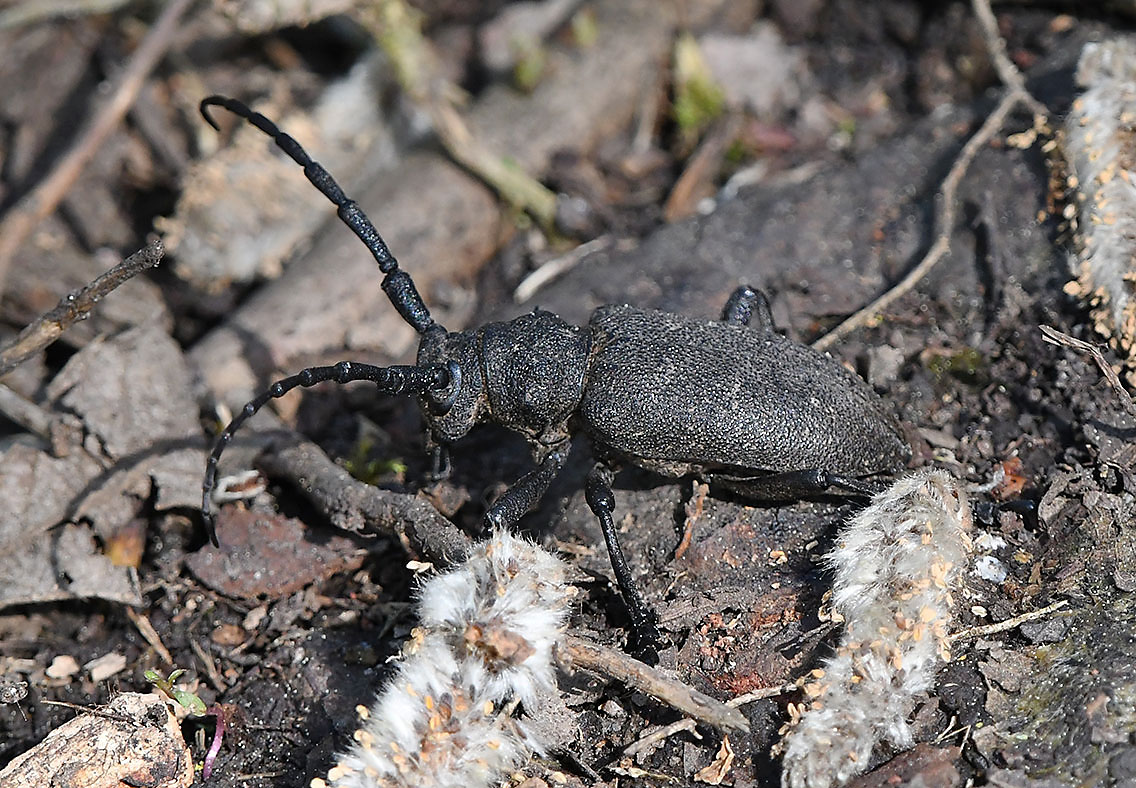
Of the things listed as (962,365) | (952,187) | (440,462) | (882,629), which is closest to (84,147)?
(440,462)

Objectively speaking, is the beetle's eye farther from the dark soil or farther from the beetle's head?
the dark soil

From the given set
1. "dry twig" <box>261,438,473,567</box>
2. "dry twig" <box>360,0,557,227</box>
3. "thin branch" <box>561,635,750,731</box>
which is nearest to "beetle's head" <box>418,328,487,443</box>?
"dry twig" <box>261,438,473,567</box>

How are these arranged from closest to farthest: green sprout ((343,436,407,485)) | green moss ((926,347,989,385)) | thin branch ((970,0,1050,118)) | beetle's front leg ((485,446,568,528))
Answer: beetle's front leg ((485,446,568,528))
green moss ((926,347,989,385))
green sprout ((343,436,407,485))
thin branch ((970,0,1050,118))

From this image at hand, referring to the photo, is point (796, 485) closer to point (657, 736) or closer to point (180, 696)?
point (657, 736)

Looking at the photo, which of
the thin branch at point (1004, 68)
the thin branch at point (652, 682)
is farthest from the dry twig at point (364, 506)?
the thin branch at point (1004, 68)

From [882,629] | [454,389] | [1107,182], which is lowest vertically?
[882,629]

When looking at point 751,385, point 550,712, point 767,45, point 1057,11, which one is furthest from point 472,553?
point 1057,11

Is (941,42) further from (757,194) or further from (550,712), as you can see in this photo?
(550,712)
